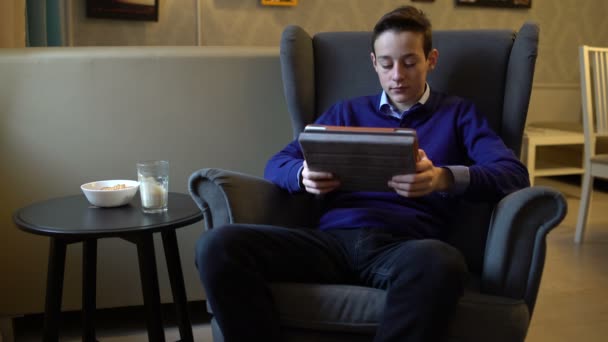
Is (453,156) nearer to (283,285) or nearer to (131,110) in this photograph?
(283,285)

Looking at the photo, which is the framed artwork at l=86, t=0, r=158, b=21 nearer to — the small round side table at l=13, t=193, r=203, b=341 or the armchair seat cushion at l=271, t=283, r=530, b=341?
the small round side table at l=13, t=193, r=203, b=341

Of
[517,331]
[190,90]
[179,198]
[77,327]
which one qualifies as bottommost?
[77,327]

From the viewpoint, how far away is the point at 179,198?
1.77 metres

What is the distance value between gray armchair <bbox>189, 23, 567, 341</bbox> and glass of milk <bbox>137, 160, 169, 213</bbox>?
0.12 m

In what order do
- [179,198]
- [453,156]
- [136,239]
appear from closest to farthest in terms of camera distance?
[136,239] → [453,156] → [179,198]

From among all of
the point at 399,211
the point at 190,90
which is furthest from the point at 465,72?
the point at 190,90

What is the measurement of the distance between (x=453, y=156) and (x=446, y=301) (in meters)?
0.52

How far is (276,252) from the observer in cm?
142

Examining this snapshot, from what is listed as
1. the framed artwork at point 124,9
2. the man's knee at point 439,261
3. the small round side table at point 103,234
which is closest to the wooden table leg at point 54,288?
the small round side table at point 103,234

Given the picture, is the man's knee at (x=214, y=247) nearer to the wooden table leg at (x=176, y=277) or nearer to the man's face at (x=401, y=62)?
the wooden table leg at (x=176, y=277)

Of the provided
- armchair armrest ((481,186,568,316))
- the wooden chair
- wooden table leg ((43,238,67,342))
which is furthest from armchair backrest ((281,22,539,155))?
the wooden chair

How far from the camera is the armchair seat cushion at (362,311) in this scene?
1.27 meters

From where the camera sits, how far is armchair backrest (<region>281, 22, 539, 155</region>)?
1779mm

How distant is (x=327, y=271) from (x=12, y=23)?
1.51m
